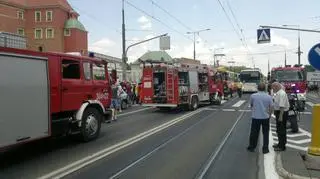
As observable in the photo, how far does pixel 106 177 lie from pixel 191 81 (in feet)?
64.3

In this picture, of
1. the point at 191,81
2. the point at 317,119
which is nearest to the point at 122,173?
the point at 317,119

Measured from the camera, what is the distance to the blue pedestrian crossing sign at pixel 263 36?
38.0 metres

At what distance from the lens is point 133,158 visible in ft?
36.9

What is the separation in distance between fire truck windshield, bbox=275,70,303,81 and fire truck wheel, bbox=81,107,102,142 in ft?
64.3

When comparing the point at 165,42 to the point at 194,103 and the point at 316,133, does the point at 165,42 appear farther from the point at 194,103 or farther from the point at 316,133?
the point at 316,133

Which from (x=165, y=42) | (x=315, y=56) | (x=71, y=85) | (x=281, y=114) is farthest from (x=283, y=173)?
(x=165, y=42)

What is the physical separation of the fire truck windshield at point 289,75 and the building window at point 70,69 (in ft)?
67.4

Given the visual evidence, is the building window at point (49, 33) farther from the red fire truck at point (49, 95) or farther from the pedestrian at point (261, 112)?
the pedestrian at point (261, 112)

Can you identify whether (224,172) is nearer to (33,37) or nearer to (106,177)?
(106,177)

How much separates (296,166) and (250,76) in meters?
49.7

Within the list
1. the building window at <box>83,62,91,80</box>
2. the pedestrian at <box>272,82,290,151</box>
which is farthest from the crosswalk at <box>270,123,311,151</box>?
the building window at <box>83,62,91,80</box>

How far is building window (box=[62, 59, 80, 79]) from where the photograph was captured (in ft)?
44.0

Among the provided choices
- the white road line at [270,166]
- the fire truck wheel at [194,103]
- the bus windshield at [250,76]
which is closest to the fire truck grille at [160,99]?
the fire truck wheel at [194,103]

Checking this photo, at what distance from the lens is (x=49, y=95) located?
12188mm
